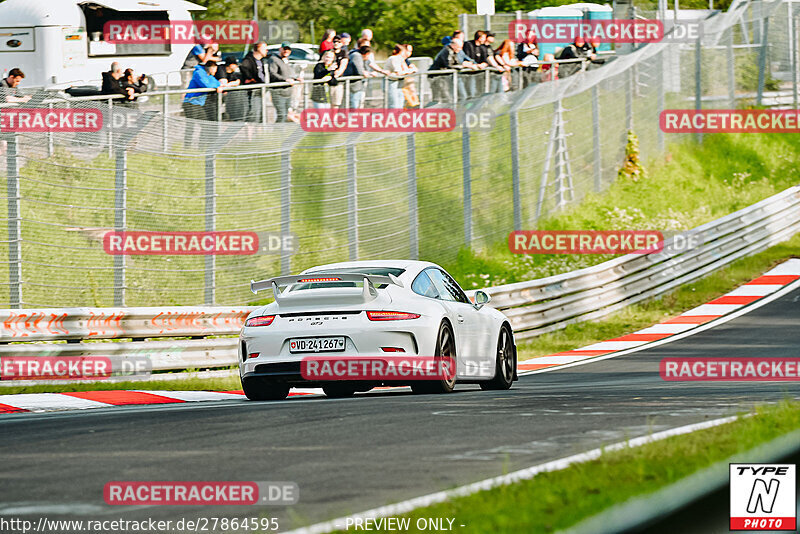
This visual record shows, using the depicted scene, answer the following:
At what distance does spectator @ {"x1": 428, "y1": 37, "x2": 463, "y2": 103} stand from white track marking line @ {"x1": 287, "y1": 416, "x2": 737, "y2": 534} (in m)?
16.0

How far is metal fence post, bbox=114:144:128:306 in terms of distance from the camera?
1530cm

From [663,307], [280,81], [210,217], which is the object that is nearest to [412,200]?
[280,81]

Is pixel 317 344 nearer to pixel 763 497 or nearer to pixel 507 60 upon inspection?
pixel 763 497

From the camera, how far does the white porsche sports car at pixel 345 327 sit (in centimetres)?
1148

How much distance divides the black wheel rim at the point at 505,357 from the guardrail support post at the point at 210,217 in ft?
14.8

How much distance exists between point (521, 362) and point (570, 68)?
11.5 meters

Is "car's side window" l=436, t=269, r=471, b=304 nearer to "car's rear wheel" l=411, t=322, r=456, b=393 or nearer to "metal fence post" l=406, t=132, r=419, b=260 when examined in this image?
"car's rear wheel" l=411, t=322, r=456, b=393

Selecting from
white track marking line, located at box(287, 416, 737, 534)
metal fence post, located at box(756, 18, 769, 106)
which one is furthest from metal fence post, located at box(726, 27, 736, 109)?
white track marking line, located at box(287, 416, 737, 534)

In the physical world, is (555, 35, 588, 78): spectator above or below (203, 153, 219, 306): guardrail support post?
above

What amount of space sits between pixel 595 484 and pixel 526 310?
15376 mm

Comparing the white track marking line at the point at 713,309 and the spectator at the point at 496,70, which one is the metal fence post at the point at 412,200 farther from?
the white track marking line at the point at 713,309

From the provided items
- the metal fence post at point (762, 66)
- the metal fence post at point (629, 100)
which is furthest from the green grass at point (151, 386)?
the metal fence post at point (762, 66)

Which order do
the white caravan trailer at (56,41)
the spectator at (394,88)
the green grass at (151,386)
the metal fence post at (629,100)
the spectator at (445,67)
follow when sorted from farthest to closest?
1. the metal fence post at (629,100)
2. the white caravan trailer at (56,41)
3. the spectator at (445,67)
4. the spectator at (394,88)
5. the green grass at (151,386)

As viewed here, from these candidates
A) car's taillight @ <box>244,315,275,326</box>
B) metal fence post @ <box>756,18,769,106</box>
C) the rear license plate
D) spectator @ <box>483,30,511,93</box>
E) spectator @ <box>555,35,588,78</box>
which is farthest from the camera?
metal fence post @ <box>756,18,769,106</box>
